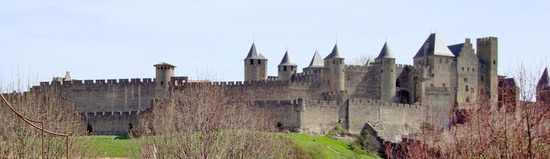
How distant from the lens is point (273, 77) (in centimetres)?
6738

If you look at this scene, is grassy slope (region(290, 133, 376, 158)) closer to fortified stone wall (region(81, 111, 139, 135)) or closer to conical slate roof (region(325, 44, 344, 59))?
conical slate roof (region(325, 44, 344, 59))

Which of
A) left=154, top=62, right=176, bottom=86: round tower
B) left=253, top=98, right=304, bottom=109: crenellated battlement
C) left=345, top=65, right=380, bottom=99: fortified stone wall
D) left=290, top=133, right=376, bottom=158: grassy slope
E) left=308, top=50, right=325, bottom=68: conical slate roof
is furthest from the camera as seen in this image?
left=308, top=50, right=325, bottom=68: conical slate roof

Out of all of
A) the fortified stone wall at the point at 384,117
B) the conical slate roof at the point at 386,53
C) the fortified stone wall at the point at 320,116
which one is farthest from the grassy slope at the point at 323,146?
the conical slate roof at the point at 386,53

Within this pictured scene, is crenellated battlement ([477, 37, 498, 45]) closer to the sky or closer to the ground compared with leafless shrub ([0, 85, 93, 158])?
closer to the sky

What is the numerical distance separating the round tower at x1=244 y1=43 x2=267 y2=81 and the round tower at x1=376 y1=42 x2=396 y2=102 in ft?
32.2

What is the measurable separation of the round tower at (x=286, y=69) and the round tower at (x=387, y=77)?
7528mm

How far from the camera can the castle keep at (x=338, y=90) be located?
182ft

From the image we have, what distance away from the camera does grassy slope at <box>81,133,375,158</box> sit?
138ft

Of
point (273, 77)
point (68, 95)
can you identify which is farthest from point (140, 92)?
point (273, 77)

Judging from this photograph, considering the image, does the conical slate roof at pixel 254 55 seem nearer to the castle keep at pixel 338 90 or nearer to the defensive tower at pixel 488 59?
the castle keep at pixel 338 90

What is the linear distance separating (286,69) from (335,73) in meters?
5.05

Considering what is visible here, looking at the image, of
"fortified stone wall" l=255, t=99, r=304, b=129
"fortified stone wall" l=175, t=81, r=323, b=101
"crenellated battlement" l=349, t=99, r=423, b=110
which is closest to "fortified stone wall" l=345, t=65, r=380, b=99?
"crenellated battlement" l=349, t=99, r=423, b=110

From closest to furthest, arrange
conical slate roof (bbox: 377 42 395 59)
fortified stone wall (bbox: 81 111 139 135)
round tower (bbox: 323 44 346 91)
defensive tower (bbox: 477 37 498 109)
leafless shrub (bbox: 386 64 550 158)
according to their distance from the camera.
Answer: leafless shrub (bbox: 386 64 550 158), fortified stone wall (bbox: 81 111 139 135), round tower (bbox: 323 44 346 91), conical slate roof (bbox: 377 42 395 59), defensive tower (bbox: 477 37 498 109)

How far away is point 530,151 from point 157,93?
45.7 metres
